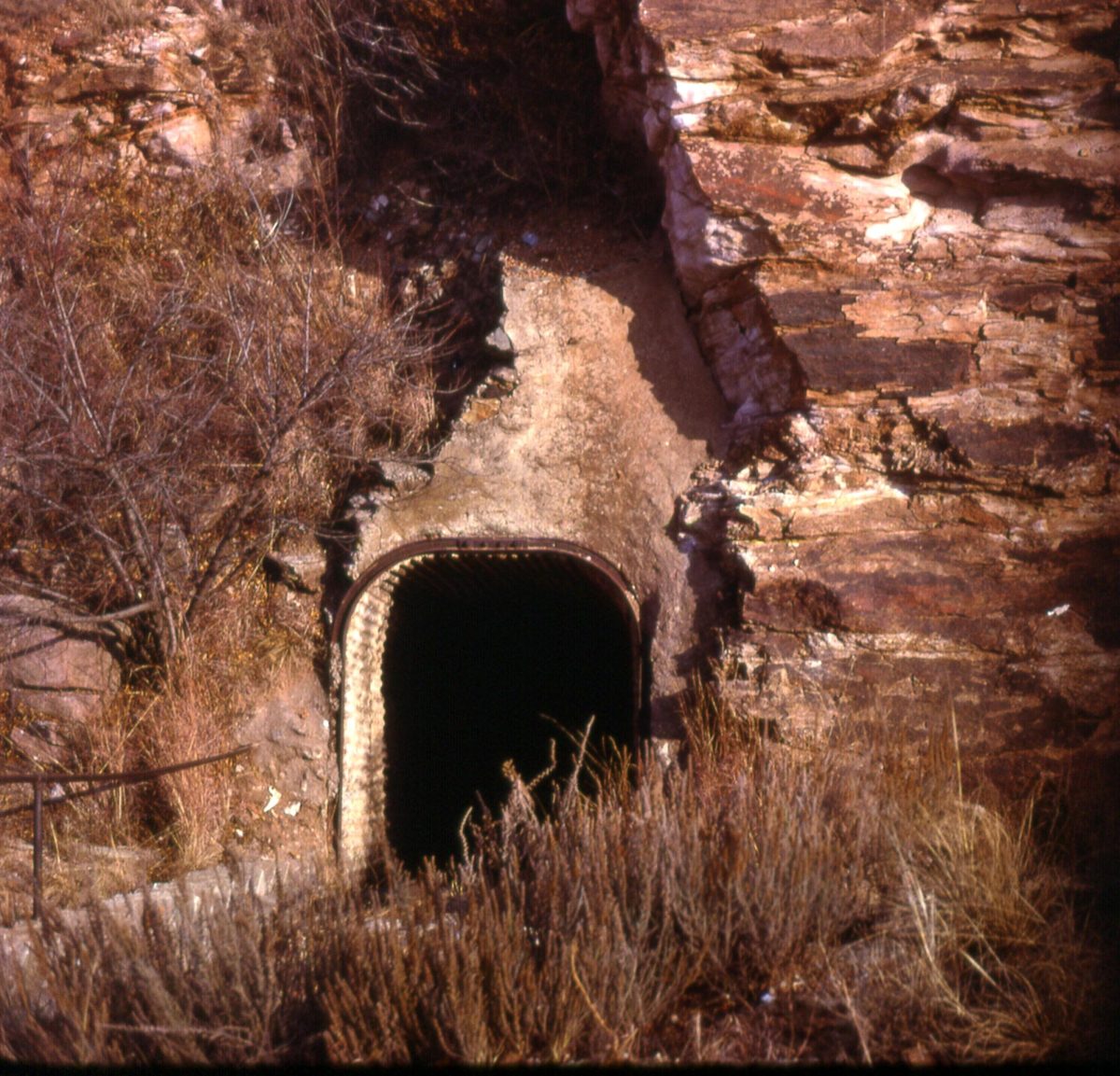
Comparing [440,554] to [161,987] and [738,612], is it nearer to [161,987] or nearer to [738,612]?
[738,612]

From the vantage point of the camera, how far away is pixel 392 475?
602 cm

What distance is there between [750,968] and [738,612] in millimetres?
2120

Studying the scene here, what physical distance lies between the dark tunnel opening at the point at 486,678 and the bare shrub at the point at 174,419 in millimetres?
1051

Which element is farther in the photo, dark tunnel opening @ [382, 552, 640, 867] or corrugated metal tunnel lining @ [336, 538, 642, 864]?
dark tunnel opening @ [382, 552, 640, 867]

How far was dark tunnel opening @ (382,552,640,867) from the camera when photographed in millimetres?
6367

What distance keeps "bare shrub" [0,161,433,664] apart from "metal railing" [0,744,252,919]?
0.77 meters

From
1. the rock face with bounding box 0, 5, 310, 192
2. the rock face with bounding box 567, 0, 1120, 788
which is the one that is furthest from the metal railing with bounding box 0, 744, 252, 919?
the rock face with bounding box 0, 5, 310, 192

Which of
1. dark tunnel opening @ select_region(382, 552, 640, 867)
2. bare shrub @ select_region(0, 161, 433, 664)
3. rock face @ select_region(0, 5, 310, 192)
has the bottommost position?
dark tunnel opening @ select_region(382, 552, 640, 867)

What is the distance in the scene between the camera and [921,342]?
16.6 feet

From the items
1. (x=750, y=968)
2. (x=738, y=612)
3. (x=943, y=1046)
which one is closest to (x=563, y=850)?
(x=750, y=968)

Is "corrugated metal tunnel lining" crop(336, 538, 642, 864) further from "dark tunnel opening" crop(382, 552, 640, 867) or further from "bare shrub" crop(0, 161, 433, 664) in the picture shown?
"bare shrub" crop(0, 161, 433, 664)

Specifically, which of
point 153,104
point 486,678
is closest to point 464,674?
point 486,678

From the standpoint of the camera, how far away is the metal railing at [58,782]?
4383mm

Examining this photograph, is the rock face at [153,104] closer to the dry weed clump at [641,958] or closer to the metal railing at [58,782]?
the metal railing at [58,782]
